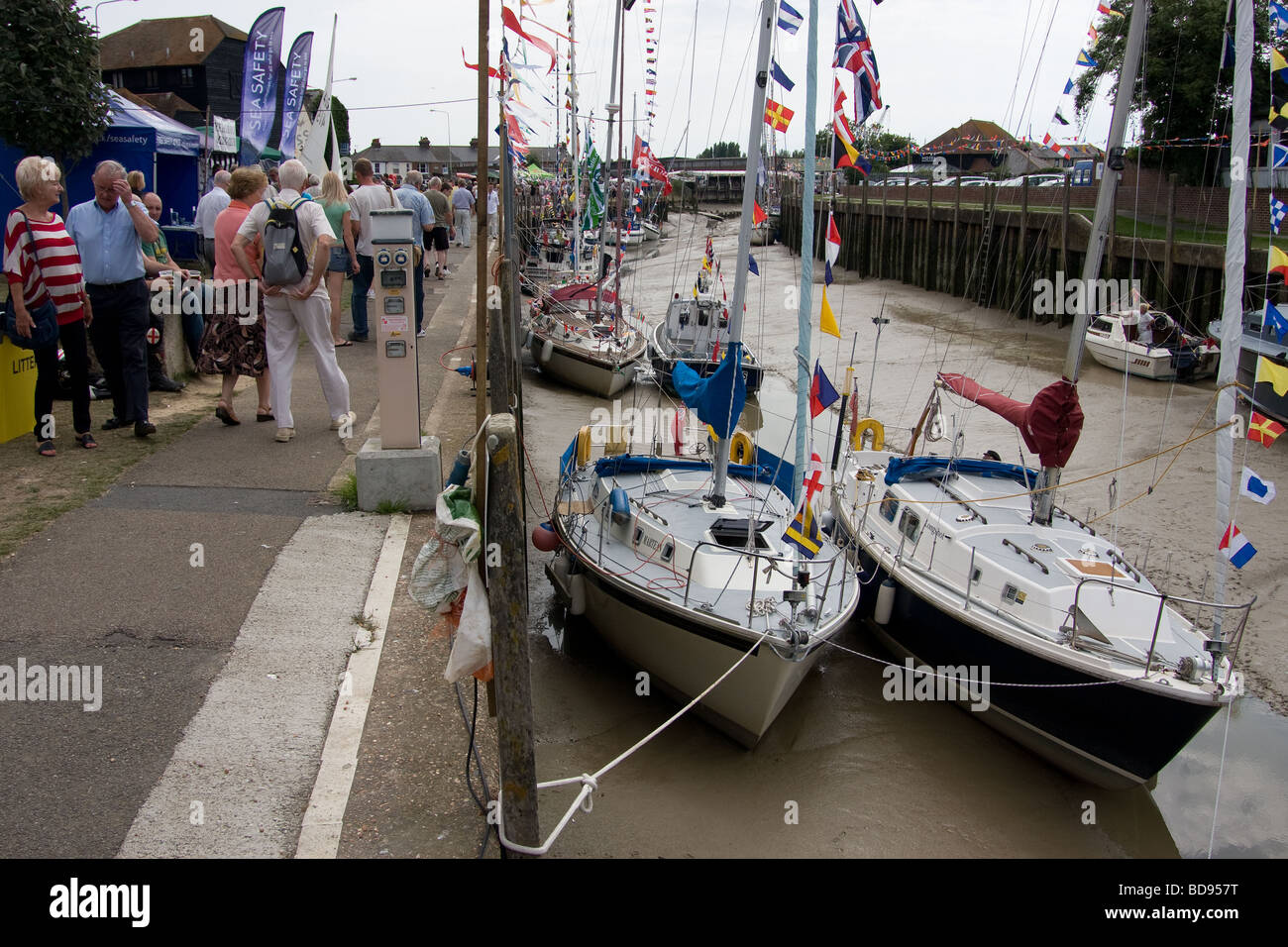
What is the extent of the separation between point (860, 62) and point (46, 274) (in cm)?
678

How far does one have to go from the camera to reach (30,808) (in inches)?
162

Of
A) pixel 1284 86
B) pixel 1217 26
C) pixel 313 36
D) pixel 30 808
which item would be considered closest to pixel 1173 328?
pixel 1284 86

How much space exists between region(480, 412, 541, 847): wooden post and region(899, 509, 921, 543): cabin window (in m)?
5.87

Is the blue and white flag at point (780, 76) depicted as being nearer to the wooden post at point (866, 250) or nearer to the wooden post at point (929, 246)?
the wooden post at point (929, 246)

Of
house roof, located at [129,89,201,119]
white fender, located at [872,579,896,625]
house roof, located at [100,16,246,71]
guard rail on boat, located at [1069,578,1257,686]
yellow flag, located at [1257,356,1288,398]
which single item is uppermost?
house roof, located at [100,16,246,71]

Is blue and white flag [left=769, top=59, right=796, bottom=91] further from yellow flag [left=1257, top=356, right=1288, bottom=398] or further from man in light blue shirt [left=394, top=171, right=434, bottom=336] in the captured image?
man in light blue shirt [left=394, top=171, right=434, bottom=336]

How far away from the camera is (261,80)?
1795 centimetres

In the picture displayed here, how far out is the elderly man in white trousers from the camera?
8.14 m

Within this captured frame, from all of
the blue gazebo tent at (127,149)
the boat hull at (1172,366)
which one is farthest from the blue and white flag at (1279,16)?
the blue gazebo tent at (127,149)

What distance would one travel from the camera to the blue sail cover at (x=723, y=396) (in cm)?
813

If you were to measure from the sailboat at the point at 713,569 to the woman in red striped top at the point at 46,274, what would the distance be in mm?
4231

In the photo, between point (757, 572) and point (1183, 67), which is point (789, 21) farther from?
point (1183, 67)

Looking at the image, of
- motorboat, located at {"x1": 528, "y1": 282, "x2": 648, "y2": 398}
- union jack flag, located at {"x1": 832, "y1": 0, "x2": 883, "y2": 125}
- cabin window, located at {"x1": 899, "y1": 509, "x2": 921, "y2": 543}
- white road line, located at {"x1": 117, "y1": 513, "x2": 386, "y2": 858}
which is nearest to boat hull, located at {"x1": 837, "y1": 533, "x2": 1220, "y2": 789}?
cabin window, located at {"x1": 899, "y1": 509, "x2": 921, "y2": 543}

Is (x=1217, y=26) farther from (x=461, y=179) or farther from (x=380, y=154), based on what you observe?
(x=380, y=154)
